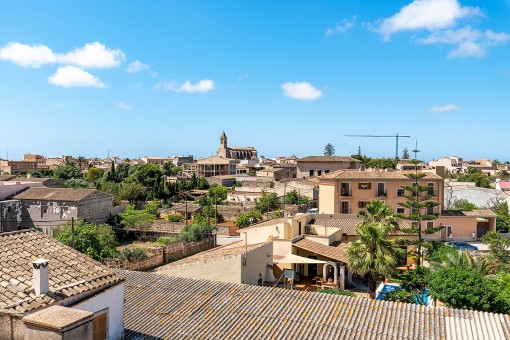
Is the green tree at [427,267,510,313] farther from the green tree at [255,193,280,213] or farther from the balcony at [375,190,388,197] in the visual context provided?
the green tree at [255,193,280,213]

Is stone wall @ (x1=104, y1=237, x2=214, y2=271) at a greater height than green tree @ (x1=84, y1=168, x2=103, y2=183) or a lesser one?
lesser

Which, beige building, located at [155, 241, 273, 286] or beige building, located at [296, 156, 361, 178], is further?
beige building, located at [296, 156, 361, 178]

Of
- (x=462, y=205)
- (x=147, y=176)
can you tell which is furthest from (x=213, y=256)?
(x=147, y=176)

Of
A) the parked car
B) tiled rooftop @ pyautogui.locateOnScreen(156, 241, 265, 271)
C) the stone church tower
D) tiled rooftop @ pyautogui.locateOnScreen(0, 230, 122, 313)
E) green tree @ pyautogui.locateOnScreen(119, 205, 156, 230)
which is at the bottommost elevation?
the parked car

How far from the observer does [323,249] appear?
75.6ft

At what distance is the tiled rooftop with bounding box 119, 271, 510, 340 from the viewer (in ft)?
32.0

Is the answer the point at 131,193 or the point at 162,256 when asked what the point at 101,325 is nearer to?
the point at 162,256

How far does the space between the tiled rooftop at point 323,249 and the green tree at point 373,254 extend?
2.01 metres

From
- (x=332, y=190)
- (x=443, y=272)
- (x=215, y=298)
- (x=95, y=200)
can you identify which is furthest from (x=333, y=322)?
(x=95, y=200)

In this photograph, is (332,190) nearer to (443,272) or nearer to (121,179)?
(443,272)

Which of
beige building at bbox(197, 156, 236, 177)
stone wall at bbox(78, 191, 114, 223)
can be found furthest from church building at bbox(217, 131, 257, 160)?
stone wall at bbox(78, 191, 114, 223)

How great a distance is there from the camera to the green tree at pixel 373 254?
18.7 metres

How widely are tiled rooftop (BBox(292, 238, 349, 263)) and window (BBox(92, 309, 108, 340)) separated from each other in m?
15.1

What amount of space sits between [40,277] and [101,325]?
172 cm
